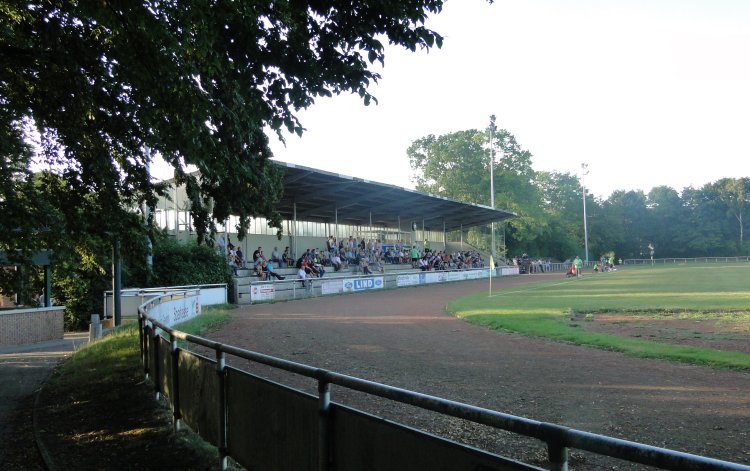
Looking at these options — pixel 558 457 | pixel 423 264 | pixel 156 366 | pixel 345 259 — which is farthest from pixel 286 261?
pixel 558 457

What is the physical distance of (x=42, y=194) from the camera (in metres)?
10.5

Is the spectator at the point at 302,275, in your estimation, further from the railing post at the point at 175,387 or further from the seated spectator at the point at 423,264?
the railing post at the point at 175,387

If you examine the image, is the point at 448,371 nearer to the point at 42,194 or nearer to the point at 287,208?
the point at 42,194

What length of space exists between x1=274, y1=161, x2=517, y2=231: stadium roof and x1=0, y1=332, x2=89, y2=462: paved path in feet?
39.3

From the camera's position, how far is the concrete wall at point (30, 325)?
61.0 ft

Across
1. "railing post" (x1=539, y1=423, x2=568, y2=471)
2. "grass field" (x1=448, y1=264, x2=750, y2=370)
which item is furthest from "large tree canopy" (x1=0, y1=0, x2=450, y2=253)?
"grass field" (x1=448, y1=264, x2=750, y2=370)

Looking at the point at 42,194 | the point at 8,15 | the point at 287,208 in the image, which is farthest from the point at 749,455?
the point at 287,208

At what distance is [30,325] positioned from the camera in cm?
1930

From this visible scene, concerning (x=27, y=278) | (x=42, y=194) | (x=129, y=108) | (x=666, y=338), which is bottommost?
(x=666, y=338)

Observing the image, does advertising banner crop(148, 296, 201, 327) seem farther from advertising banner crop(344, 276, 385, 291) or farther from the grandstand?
advertising banner crop(344, 276, 385, 291)

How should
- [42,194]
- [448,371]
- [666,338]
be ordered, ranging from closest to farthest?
[448,371]
[42,194]
[666,338]

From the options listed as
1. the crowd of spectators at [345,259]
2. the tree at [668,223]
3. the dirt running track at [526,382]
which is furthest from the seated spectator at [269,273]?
the tree at [668,223]

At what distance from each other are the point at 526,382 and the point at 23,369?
11121mm

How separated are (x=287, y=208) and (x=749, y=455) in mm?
35387
